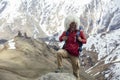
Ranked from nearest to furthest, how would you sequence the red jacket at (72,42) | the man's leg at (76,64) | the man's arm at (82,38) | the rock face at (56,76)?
the rock face at (56,76) → the man's arm at (82,38) → the red jacket at (72,42) → the man's leg at (76,64)

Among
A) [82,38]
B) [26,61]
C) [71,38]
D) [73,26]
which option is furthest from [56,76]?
[26,61]

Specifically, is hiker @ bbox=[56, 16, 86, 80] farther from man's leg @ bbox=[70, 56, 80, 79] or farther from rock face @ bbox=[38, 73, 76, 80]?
rock face @ bbox=[38, 73, 76, 80]

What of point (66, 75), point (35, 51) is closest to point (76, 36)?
point (66, 75)

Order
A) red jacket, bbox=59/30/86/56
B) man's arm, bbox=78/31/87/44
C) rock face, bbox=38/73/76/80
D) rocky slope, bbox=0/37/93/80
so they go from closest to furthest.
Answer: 1. rock face, bbox=38/73/76/80
2. man's arm, bbox=78/31/87/44
3. red jacket, bbox=59/30/86/56
4. rocky slope, bbox=0/37/93/80

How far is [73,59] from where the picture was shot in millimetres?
14242

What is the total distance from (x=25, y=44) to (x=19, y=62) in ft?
15.4

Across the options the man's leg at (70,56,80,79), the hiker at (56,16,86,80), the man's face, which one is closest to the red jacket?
the hiker at (56,16,86,80)

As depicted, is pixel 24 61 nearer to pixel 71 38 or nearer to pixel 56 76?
pixel 71 38

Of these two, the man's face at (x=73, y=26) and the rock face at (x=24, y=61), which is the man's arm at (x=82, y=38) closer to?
the man's face at (x=73, y=26)

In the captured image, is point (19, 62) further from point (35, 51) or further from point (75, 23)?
point (75, 23)

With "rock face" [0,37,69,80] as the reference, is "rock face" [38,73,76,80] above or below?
above

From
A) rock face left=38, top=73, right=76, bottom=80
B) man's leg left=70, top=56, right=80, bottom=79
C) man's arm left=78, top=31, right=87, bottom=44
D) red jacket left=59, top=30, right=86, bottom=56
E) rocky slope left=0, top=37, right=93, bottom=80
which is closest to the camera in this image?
rock face left=38, top=73, right=76, bottom=80

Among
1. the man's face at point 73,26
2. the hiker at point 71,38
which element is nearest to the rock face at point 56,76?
the hiker at point 71,38

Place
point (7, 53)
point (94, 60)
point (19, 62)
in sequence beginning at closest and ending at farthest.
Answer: point (19, 62) → point (7, 53) → point (94, 60)
